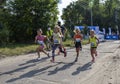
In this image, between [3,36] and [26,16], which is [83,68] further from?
[26,16]

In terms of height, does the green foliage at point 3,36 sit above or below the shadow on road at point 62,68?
above

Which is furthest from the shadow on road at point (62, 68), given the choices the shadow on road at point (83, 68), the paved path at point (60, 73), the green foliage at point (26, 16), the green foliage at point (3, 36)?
the green foliage at point (26, 16)

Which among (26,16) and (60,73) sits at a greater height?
(26,16)

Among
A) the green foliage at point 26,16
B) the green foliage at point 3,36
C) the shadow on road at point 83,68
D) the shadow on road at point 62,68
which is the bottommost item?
the shadow on road at point 83,68

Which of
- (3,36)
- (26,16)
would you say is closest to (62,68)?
(3,36)

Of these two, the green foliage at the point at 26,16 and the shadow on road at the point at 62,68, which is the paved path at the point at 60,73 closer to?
the shadow on road at the point at 62,68

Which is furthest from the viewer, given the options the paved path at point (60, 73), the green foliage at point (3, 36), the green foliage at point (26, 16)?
the green foliage at point (26, 16)

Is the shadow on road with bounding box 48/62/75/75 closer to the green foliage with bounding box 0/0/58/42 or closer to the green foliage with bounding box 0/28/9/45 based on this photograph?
the green foliage with bounding box 0/28/9/45

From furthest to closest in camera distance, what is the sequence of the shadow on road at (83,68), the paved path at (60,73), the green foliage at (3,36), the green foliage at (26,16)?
the green foliage at (26,16)
the green foliage at (3,36)
the shadow on road at (83,68)
the paved path at (60,73)

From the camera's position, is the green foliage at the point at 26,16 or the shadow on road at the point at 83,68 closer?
the shadow on road at the point at 83,68

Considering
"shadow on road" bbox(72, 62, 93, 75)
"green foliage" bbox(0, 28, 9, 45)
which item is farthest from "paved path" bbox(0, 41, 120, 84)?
"green foliage" bbox(0, 28, 9, 45)

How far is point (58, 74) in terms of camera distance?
10.1 metres

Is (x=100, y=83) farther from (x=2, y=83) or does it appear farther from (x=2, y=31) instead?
(x=2, y=31)

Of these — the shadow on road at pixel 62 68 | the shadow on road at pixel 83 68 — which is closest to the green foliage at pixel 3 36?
the shadow on road at pixel 62 68
